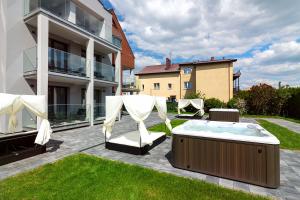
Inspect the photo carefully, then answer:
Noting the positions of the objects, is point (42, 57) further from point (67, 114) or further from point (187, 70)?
point (187, 70)

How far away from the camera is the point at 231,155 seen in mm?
4387

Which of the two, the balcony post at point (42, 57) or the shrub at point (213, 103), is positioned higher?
the balcony post at point (42, 57)

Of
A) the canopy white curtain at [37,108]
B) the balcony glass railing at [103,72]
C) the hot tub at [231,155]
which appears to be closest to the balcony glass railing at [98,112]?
the balcony glass railing at [103,72]

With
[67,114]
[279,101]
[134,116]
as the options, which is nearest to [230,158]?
[134,116]

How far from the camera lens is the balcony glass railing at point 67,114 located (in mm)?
10547

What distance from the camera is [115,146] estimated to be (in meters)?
6.84

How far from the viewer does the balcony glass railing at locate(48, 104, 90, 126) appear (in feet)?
34.6

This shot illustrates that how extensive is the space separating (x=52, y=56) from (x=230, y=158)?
437 inches

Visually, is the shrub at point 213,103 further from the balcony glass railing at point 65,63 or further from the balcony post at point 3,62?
the balcony post at point 3,62

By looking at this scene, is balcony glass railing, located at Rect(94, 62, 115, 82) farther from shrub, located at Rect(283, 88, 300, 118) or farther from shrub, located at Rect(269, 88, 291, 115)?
shrub, located at Rect(283, 88, 300, 118)

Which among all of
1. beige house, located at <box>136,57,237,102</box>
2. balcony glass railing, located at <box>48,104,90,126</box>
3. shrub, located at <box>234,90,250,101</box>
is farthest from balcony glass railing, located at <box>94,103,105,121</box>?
shrub, located at <box>234,90,250,101</box>

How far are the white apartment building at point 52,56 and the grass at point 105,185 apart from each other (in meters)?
5.20

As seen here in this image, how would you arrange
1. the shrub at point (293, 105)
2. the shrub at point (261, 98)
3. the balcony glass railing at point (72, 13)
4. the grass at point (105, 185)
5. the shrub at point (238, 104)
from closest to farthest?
the grass at point (105, 185)
the balcony glass railing at point (72, 13)
the shrub at point (293, 105)
the shrub at point (261, 98)
the shrub at point (238, 104)

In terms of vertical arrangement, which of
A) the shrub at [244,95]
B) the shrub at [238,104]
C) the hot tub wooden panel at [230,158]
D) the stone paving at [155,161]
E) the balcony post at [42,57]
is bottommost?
the stone paving at [155,161]
